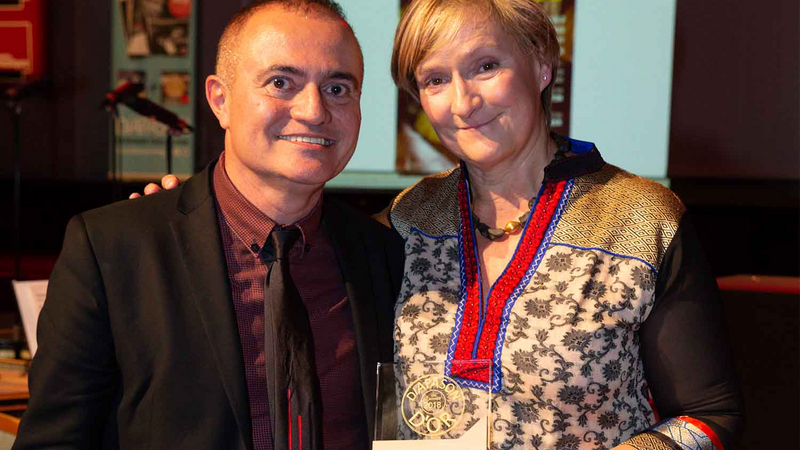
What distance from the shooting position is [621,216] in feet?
5.65

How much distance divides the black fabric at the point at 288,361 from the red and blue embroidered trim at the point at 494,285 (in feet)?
1.05

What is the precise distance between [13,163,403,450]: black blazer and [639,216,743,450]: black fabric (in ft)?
1.93

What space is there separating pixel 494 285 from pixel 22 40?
632cm

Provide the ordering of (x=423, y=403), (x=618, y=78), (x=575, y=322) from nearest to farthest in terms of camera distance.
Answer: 1. (x=423, y=403)
2. (x=575, y=322)
3. (x=618, y=78)

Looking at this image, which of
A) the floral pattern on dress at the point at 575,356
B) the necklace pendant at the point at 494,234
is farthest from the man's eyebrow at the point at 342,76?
the floral pattern on dress at the point at 575,356

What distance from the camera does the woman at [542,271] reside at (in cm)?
162

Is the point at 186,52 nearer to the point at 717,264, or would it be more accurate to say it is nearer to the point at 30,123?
the point at 30,123

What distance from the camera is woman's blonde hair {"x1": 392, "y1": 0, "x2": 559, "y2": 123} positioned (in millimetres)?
1744

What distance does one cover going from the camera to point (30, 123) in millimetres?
7051

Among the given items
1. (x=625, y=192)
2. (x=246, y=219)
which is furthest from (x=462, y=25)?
(x=246, y=219)

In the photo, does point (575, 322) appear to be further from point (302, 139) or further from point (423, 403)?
point (302, 139)

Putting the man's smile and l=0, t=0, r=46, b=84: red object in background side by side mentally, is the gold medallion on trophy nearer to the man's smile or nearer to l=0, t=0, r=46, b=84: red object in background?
the man's smile

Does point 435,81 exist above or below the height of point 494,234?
above

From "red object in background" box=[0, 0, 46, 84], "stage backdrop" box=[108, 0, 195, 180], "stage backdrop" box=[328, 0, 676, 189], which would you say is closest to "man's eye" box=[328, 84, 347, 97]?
"stage backdrop" box=[328, 0, 676, 189]
